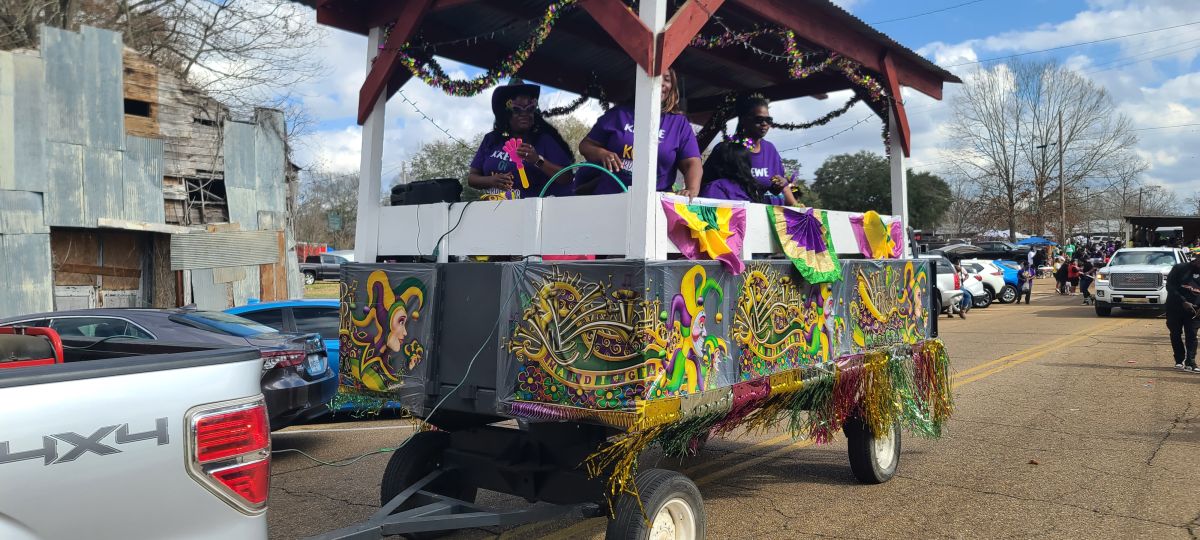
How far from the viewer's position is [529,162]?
5.39 meters

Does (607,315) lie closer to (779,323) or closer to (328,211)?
(779,323)

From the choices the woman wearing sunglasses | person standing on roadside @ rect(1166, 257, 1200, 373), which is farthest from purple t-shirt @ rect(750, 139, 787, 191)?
person standing on roadside @ rect(1166, 257, 1200, 373)

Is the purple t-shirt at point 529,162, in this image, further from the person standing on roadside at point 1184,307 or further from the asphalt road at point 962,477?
the person standing on roadside at point 1184,307

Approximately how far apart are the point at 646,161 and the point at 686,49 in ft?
8.93

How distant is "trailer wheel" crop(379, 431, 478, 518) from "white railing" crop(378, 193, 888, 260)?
1.06 meters

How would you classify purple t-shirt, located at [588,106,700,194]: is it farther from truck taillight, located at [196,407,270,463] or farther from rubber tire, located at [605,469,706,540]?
truck taillight, located at [196,407,270,463]

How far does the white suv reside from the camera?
19969mm

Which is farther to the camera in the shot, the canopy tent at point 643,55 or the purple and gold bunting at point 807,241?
the purple and gold bunting at point 807,241

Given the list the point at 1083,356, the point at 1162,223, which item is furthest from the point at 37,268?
the point at 1162,223

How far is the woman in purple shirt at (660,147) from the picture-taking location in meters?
4.93

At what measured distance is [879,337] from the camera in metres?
5.88

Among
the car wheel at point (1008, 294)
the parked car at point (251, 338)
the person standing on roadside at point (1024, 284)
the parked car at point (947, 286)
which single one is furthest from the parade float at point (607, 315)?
the person standing on roadside at point (1024, 284)

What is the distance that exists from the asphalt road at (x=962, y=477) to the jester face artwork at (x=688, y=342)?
147 cm

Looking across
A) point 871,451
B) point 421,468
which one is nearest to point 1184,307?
Result: point 871,451
